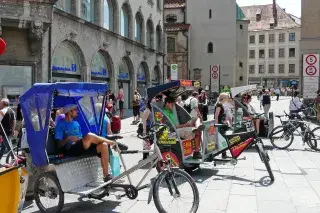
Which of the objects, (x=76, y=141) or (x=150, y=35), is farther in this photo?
(x=150, y=35)

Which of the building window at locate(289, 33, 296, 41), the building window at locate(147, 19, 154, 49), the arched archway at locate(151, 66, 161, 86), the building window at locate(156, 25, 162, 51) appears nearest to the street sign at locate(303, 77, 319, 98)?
the building window at locate(147, 19, 154, 49)

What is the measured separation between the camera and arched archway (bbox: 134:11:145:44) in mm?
35375

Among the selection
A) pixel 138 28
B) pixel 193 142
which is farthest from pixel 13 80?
pixel 138 28

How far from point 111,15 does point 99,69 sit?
13.4 ft

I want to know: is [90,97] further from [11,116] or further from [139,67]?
[139,67]

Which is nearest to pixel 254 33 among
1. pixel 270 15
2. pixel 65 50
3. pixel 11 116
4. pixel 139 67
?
pixel 270 15

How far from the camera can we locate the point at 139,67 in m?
36.7

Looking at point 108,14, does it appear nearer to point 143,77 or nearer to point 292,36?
point 143,77

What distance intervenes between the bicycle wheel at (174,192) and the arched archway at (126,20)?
26726 mm

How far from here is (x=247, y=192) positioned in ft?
25.7

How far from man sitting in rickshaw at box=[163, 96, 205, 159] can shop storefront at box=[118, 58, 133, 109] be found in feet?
74.6

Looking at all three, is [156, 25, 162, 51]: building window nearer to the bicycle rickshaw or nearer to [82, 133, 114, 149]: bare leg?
the bicycle rickshaw

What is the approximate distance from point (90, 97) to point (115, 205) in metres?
2.10

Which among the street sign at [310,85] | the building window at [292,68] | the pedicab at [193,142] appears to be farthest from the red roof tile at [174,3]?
the pedicab at [193,142]
